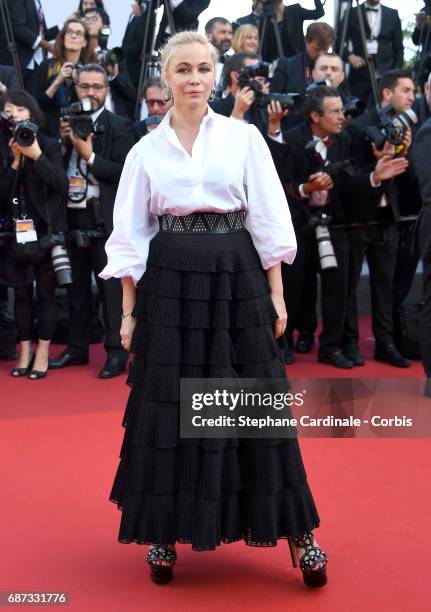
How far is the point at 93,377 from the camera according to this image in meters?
5.67

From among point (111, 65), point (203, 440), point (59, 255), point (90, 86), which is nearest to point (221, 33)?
point (111, 65)

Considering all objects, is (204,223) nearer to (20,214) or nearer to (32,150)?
(32,150)

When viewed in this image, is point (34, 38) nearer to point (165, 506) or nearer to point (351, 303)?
point (351, 303)

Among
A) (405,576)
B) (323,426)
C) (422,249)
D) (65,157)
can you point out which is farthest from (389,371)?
(405,576)

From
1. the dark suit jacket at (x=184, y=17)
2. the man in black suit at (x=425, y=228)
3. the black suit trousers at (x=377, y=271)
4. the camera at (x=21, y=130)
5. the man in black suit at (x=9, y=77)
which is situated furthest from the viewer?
the dark suit jacket at (x=184, y=17)

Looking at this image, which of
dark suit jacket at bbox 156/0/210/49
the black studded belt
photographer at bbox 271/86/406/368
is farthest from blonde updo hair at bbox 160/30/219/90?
dark suit jacket at bbox 156/0/210/49

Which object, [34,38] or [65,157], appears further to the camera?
[34,38]

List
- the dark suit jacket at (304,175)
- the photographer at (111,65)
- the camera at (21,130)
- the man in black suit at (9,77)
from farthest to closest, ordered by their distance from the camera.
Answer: the photographer at (111,65), the man in black suit at (9,77), the dark suit jacket at (304,175), the camera at (21,130)

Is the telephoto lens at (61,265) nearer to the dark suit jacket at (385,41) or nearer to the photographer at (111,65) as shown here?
the photographer at (111,65)

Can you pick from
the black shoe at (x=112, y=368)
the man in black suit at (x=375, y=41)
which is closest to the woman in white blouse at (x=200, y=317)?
the black shoe at (x=112, y=368)

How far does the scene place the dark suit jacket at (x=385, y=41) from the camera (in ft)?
25.2

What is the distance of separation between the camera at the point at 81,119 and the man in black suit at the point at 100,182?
65mm

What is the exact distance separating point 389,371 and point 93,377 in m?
1.76

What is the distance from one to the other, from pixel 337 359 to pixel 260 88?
66.2 inches
